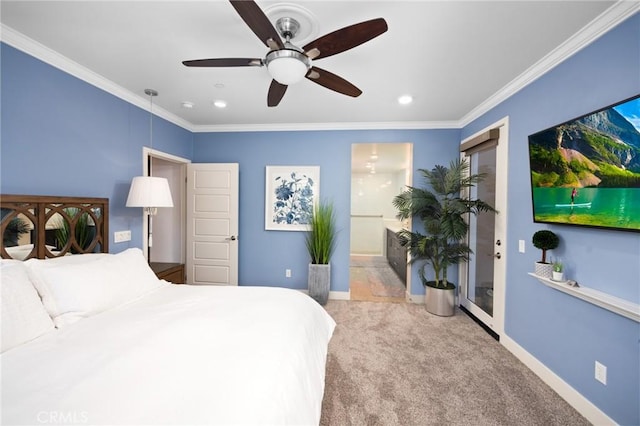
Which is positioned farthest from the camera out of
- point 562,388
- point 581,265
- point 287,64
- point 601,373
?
point 562,388

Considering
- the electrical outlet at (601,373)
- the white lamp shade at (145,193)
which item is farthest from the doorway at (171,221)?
the electrical outlet at (601,373)

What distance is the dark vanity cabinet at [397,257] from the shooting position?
4.50 meters

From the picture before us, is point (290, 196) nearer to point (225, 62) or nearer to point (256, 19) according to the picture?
point (225, 62)

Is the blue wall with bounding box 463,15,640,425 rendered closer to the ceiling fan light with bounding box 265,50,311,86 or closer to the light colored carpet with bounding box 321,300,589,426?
the light colored carpet with bounding box 321,300,589,426

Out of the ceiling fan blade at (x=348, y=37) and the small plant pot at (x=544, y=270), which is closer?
the ceiling fan blade at (x=348, y=37)

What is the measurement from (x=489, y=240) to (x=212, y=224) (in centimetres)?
364

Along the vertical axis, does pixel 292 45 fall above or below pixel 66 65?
below

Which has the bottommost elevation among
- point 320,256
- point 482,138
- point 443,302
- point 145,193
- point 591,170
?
point 443,302

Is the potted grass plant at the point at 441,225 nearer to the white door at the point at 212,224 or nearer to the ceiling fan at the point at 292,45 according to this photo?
the ceiling fan at the point at 292,45

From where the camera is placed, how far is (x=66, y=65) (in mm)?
2061

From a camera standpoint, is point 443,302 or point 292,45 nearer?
point 292,45

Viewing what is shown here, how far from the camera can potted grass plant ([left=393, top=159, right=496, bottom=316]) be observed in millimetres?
2992

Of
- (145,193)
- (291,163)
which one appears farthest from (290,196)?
(145,193)

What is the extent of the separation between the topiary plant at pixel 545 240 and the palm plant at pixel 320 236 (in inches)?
87.1
